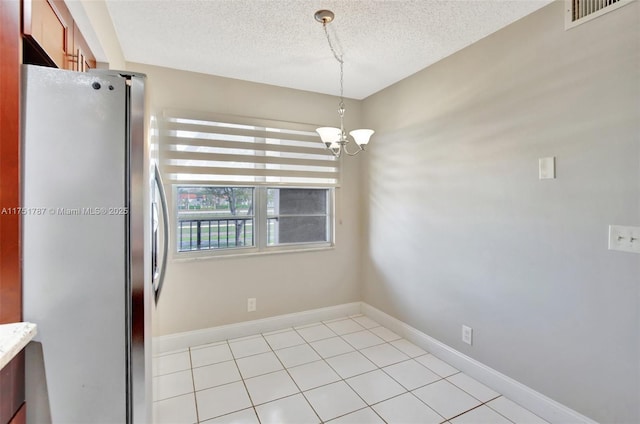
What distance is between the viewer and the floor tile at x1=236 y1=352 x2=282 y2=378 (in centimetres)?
241

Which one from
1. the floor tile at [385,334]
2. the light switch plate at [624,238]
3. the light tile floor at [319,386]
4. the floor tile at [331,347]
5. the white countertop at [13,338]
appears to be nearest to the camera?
the white countertop at [13,338]

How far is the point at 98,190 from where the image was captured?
1.13 meters

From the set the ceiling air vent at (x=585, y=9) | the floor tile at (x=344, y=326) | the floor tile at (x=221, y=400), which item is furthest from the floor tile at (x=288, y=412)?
the ceiling air vent at (x=585, y=9)

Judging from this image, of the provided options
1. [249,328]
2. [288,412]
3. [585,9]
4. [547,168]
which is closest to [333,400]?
[288,412]

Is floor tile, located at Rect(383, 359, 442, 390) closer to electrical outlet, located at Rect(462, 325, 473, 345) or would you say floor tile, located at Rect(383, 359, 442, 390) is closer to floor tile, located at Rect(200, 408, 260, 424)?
electrical outlet, located at Rect(462, 325, 473, 345)

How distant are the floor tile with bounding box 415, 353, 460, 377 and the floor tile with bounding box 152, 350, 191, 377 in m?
1.91

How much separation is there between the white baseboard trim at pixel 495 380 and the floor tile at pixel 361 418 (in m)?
0.90

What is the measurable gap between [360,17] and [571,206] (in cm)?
172

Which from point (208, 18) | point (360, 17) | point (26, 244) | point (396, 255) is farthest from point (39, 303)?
point (396, 255)

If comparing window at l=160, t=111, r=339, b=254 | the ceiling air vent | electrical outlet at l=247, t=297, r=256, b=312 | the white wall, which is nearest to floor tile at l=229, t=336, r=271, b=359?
electrical outlet at l=247, t=297, r=256, b=312

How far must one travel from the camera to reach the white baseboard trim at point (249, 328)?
2756 mm

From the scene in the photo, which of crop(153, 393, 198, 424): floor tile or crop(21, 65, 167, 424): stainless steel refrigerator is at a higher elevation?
crop(21, 65, 167, 424): stainless steel refrigerator

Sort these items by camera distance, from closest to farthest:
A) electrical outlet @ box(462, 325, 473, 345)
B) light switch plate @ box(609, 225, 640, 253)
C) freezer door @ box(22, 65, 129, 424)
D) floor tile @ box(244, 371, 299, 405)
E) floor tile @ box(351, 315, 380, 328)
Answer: freezer door @ box(22, 65, 129, 424)
light switch plate @ box(609, 225, 640, 253)
floor tile @ box(244, 371, 299, 405)
electrical outlet @ box(462, 325, 473, 345)
floor tile @ box(351, 315, 380, 328)

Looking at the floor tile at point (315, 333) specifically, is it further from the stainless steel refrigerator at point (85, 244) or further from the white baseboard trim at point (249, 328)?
the stainless steel refrigerator at point (85, 244)
